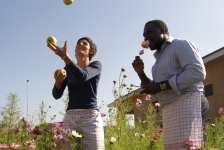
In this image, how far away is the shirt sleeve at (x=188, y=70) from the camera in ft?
5.53

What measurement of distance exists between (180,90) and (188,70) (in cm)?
12

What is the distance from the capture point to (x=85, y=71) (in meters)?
2.21

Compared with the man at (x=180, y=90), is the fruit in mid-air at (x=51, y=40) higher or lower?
higher

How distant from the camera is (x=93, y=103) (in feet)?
7.49

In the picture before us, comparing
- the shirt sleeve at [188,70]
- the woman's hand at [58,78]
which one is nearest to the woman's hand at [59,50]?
the woman's hand at [58,78]

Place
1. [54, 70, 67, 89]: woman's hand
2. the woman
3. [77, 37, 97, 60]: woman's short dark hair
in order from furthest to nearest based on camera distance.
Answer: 1. [77, 37, 97, 60]: woman's short dark hair
2. [54, 70, 67, 89]: woman's hand
3. the woman

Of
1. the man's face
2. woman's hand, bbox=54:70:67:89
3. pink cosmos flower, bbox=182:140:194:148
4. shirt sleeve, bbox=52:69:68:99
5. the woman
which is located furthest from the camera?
shirt sleeve, bbox=52:69:68:99

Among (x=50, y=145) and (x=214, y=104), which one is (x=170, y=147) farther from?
(x=214, y=104)

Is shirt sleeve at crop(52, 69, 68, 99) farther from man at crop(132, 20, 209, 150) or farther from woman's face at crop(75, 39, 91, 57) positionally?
man at crop(132, 20, 209, 150)

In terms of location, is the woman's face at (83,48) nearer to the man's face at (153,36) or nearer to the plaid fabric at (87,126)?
the plaid fabric at (87,126)

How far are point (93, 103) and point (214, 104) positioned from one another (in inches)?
289

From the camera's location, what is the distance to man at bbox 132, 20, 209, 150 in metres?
1.67

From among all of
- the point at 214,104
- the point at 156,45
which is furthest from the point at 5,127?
the point at 214,104

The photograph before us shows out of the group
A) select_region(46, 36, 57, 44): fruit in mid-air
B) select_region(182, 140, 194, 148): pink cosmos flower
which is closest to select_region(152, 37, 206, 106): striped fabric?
select_region(182, 140, 194, 148): pink cosmos flower
